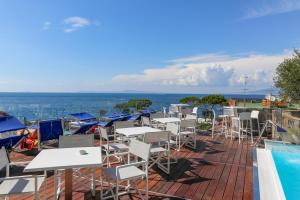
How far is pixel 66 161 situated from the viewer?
2719 mm

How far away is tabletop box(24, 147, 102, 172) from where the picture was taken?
8.29 feet

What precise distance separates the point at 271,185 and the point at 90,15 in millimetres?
12176

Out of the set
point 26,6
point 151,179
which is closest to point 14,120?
point 151,179

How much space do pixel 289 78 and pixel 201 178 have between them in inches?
432

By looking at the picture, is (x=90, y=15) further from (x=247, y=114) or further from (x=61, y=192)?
(x=61, y=192)

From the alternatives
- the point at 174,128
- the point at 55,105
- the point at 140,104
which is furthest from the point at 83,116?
the point at 55,105

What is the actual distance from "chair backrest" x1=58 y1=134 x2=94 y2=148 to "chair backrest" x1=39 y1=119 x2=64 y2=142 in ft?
8.79

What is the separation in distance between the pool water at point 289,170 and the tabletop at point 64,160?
296 cm

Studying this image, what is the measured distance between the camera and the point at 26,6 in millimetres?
9164

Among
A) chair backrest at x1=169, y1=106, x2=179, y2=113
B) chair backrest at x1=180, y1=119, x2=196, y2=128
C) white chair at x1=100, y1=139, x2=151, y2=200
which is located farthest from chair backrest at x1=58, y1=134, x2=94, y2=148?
chair backrest at x1=169, y1=106, x2=179, y2=113

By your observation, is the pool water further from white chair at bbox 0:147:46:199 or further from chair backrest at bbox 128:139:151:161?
white chair at bbox 0:147:46:199

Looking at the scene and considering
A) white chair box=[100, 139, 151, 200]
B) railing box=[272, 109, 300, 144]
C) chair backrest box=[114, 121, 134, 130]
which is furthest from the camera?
railing box=[272, 109, 300, 144]

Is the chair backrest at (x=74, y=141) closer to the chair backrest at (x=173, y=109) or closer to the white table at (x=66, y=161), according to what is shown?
the white table at (x=66, y=161)

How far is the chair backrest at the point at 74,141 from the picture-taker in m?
3.61
